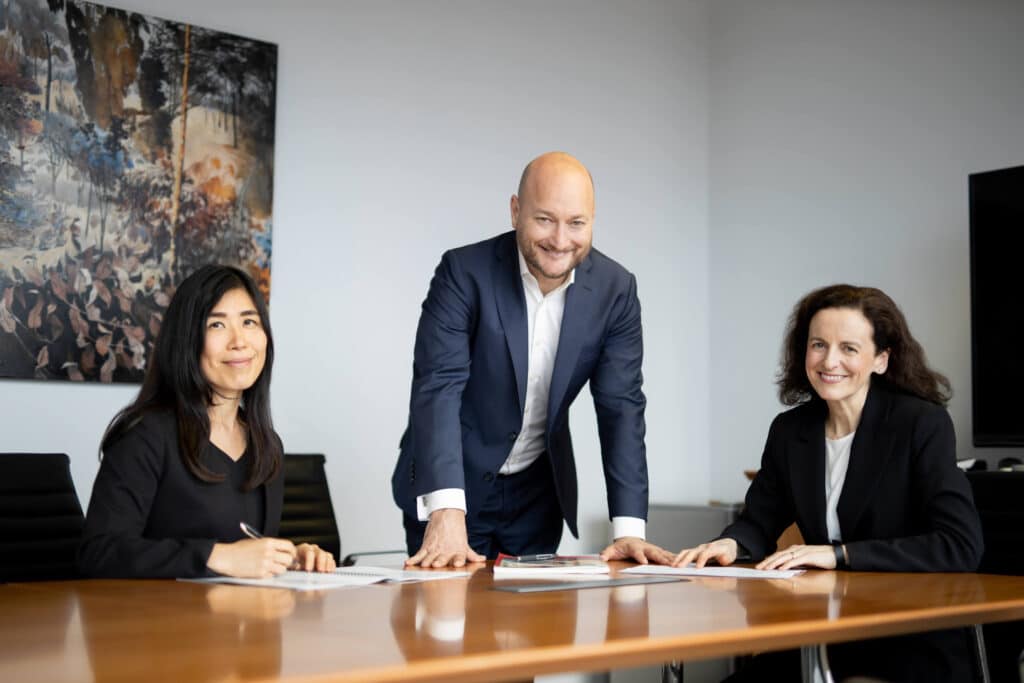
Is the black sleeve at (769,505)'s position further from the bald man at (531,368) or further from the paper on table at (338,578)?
the paper on table at (338,578)

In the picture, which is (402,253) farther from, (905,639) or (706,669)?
(905,639)

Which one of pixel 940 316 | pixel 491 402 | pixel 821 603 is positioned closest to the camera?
pixel 821 603

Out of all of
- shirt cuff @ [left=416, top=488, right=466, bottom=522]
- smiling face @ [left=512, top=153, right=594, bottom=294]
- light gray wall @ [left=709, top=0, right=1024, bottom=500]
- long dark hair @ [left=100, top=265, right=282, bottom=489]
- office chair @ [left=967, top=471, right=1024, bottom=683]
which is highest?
light gray wall @ [left=709, top=0, right=1024, bottom=500]

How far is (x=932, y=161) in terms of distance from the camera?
439 cm

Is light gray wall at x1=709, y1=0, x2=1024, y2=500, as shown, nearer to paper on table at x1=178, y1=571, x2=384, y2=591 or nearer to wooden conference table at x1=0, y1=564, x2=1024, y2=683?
wooden conference table at x1=0, y1=564, x2=1024, y2=683

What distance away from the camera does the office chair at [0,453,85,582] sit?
2.74 metres

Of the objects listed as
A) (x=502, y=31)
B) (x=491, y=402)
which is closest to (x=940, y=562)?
(x=491, y=402)

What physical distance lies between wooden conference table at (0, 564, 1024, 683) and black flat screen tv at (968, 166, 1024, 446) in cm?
203

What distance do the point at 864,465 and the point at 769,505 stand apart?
26 cm

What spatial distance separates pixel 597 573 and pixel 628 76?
371cm

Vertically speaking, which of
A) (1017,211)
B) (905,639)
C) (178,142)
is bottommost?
(905,639)

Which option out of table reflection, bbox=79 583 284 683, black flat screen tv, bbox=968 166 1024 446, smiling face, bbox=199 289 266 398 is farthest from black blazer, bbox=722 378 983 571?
black flat screen tv, bbox=968 166 1024 446

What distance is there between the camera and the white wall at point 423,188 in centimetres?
421

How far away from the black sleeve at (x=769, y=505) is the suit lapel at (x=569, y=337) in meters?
0.49
